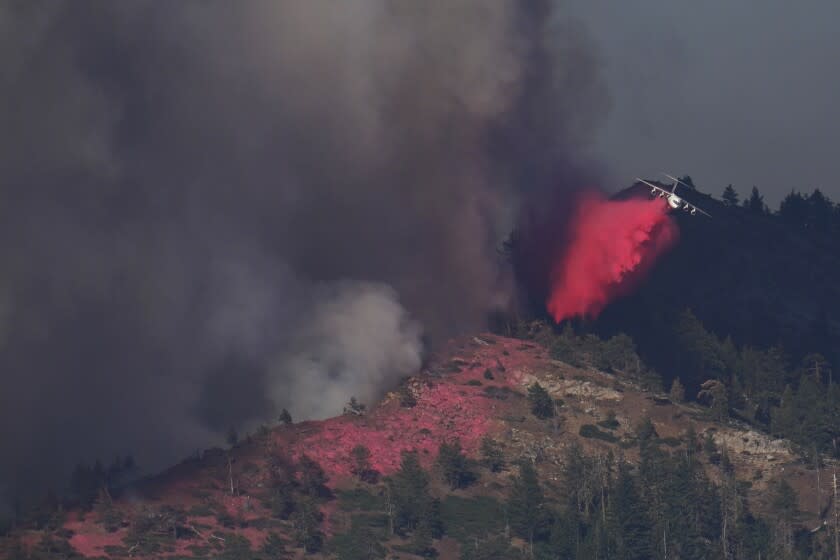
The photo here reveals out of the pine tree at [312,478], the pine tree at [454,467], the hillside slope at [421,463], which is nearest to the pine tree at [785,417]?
the hillside slope at [421,463]

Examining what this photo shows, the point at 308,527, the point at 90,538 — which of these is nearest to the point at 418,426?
the point at 308,527

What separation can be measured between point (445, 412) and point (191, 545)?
33320 mm

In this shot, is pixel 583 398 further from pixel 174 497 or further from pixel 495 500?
pixel 174 497

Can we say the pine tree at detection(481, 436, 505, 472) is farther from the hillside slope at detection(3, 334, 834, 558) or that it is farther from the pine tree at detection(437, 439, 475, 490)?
the pine tree at detection(437, 439, 475, 490)

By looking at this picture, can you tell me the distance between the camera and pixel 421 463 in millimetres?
174750

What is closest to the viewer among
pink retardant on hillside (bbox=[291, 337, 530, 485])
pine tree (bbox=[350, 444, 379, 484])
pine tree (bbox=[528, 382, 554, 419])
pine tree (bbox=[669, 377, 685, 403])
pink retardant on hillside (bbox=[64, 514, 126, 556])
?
pink retardant on hillside (bbox=[64, 514, 126, 556])

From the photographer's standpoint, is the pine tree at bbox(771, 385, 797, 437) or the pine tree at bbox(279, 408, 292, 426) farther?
the pine tree at bbox(771, 385, 797, 437)

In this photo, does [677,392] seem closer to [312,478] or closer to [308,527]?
[312,478]

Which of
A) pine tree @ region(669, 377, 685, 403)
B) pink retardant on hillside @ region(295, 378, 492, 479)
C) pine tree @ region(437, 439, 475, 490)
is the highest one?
pine tree @ region(669, 377, 685, 403)

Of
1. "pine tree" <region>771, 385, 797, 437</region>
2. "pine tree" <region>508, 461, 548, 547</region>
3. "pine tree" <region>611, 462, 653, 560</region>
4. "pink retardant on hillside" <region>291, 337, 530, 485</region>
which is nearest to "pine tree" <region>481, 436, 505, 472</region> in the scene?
"pink retardant on hillside" <region>291, 337, 530, 485</region>

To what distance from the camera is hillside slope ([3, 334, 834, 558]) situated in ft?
520

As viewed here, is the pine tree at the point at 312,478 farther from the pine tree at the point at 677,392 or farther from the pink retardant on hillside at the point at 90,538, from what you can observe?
the pine tree at the point at 677,392

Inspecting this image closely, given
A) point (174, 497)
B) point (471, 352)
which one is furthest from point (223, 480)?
Result: point (471, 352)

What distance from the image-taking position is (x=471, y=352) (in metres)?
192
